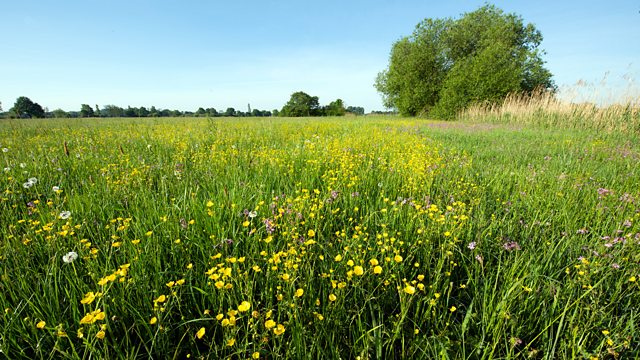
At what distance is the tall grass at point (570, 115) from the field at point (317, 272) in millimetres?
9132

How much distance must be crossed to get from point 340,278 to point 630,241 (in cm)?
193

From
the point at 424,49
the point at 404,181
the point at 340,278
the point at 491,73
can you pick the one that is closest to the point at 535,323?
the point at 340,278

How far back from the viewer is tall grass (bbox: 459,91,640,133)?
9.04 metres

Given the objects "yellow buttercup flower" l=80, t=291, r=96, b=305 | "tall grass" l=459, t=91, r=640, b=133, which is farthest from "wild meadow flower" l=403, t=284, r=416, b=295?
"tall grass" l=459, t=91, r=640, b=133

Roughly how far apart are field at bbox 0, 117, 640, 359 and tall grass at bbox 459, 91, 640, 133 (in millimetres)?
9132

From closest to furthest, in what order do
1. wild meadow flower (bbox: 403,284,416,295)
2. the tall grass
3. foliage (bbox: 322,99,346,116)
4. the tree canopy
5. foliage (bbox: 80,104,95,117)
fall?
wild meadow flower (bbox: 403,284,416,295) → the tall grass → foliage (bbox: 80,104,95,117) → foliage (bbox: 322,99,346,116) → the tree canopy

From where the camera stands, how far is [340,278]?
4.71ft

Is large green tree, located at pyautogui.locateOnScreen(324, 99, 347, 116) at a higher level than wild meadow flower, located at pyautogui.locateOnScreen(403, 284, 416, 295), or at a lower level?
higher

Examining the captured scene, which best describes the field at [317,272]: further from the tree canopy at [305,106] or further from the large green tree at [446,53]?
the tree canopy at [305,106]

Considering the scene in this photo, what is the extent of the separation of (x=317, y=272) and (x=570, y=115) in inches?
574

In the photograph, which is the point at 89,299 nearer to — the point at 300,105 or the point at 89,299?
the point at 89,299

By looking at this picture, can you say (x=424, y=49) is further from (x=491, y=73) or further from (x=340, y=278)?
(x=340, y=278)

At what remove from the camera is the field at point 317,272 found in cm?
114

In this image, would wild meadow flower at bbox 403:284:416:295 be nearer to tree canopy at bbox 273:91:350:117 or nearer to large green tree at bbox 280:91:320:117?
tree canopy at bbox 273:91:350:117
